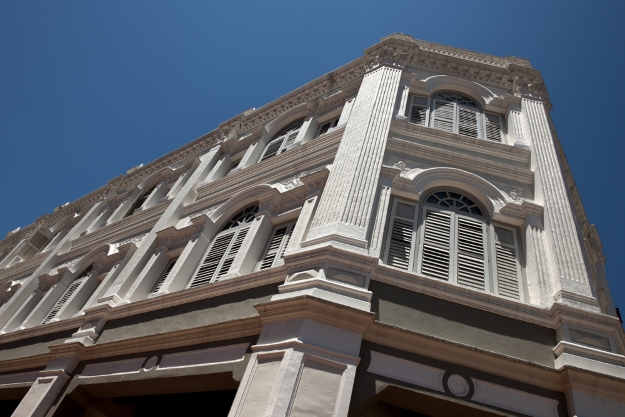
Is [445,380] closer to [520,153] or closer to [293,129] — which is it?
[520,153]

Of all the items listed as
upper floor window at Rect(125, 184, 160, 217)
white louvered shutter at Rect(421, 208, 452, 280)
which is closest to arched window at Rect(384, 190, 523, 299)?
white louvered shutter at Rect(421, 208, 452, 280)

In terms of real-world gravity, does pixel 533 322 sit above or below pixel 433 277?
below

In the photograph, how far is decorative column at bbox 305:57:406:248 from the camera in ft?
22.0

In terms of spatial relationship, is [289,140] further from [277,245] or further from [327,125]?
[277,245]

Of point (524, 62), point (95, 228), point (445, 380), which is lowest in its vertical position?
point (445, 380)

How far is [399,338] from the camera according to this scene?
5590mm

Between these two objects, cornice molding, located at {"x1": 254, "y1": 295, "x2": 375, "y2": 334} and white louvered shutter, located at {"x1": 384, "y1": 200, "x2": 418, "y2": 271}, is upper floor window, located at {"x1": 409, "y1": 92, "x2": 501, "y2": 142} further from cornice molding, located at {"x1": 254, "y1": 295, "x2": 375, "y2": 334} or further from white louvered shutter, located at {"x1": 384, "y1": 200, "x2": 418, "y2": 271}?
cornice molding, located at {"x1": 254, "y1": 295, "x2": 375, "y2": 334}

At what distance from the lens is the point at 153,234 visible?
10.9 m

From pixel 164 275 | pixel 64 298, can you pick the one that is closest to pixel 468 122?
pixel 164 275

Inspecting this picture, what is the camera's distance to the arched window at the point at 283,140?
1244 centimetres

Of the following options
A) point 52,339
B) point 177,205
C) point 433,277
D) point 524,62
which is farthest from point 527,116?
point 52,339

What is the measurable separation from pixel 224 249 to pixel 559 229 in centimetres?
579

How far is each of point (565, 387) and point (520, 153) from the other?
5042 millimetres

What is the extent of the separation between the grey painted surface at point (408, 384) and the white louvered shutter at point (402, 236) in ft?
5.33
